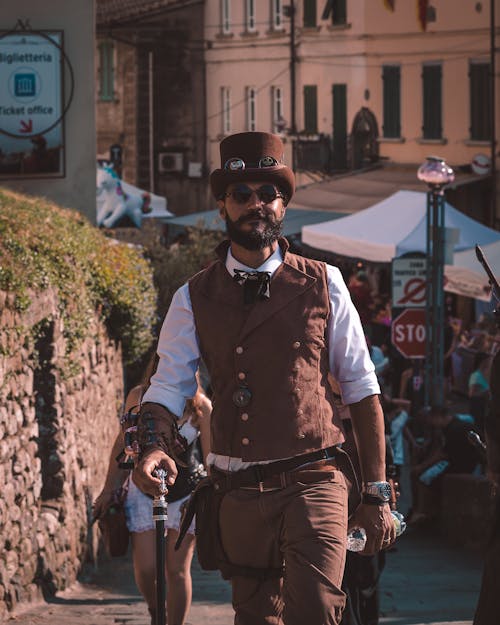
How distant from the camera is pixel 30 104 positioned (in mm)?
16578

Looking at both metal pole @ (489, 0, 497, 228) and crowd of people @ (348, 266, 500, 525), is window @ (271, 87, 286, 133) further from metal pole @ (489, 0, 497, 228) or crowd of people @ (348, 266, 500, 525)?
crowd of people @ (348, 266, 500, 525)

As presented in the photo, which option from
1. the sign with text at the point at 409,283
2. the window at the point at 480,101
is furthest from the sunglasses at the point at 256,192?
the window at the point at 480,101

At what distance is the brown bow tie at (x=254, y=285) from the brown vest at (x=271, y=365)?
20 mm

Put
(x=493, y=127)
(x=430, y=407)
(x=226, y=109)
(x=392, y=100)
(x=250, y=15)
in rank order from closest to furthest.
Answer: (x=430, y=407)
(x=493, y=127)
(x=392, y=100)
(x=250, y=15)
(x=226, y=109)

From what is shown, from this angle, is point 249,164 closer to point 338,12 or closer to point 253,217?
point 253,217

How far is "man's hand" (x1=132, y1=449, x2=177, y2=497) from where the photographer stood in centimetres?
504

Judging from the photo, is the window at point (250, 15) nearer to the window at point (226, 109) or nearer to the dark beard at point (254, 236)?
the window at point (226, 109)

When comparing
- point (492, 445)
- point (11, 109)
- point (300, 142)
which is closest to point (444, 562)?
point (11, 109)

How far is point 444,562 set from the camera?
501 inches

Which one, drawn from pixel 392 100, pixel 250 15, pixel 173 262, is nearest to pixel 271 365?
pixel 173 262

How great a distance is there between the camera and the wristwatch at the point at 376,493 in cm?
523

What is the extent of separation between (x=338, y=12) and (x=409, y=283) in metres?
26.4

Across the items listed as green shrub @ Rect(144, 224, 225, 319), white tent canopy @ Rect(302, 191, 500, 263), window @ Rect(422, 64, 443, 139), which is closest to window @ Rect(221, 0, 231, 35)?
window @ Rect(422, 64, 443, 139)

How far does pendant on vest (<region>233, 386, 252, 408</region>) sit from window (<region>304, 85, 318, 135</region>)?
38.7 metres
